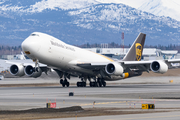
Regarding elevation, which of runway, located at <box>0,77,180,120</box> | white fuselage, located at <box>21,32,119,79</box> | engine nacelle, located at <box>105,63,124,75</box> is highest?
white fuselage, located at <box>21,32,119,79</box>

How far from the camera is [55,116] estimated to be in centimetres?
2225

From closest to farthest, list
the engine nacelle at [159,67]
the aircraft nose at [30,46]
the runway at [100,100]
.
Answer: the runway at [100,100]
the aircraft nose at [30,46]
the engine nacelle at [159,67]

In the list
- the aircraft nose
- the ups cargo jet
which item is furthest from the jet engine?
the aircraft nose

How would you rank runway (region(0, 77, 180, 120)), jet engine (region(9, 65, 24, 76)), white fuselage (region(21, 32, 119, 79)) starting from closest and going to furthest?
runway (region(0, 77, 180, 120))
white fuselage (region(21, 32, 119, 79))
jet engine (region(9, 65, 24, 76))

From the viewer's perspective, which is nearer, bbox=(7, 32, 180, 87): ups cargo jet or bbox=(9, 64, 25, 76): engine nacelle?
bbox=(7, 32, 180, 87): ups cargo jet

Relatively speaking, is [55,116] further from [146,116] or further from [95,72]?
[95,72]

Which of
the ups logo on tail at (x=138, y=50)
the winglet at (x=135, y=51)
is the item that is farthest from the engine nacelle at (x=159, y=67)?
the ups logo on tail at (x=138, y=50)

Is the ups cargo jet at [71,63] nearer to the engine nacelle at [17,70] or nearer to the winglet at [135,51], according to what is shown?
the engine nacelle at [17,70]

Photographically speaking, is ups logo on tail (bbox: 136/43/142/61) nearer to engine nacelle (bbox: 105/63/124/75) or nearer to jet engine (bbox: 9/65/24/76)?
engine nacelle (bbox: 105/63/124/75)

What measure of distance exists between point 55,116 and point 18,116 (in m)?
2.11

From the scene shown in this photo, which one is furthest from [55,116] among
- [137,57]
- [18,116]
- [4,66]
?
[4,66]

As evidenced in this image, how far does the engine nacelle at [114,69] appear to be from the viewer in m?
51.7

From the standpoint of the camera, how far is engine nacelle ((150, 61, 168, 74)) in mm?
51344

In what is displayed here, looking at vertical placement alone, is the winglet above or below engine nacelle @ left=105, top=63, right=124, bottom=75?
above
